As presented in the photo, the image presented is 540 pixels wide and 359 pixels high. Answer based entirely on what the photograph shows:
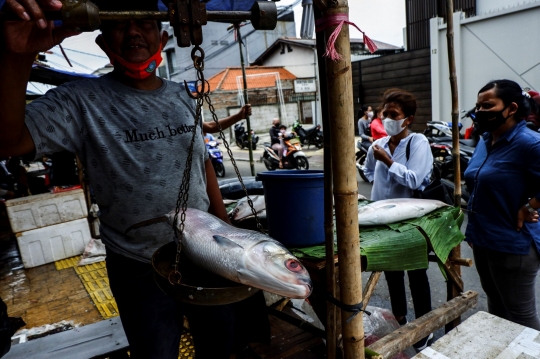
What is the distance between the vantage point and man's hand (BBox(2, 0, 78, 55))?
1.06 m

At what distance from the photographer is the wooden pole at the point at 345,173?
1363 mm

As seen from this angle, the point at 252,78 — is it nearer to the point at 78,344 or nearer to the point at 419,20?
the point at 419,20

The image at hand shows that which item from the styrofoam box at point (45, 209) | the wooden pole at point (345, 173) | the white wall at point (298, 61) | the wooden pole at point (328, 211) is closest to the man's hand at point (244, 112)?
the wooden pole at point (328, 211)

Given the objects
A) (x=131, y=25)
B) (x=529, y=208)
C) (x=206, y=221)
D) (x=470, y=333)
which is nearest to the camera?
(x=206, y=221)

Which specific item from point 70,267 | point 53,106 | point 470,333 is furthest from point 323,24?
point 70,267

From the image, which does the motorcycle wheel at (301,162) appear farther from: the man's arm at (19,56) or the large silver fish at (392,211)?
the man's arm at (19,56)

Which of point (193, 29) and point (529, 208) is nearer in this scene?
point (193, 29)

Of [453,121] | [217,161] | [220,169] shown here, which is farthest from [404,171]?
[220,169]

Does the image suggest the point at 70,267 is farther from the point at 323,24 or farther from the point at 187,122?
the point at 323,24

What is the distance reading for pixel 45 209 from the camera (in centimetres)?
486

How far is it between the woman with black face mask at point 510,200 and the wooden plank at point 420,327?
0.80 feet

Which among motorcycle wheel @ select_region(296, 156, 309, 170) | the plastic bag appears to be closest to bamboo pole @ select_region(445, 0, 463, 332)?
the plastic bag

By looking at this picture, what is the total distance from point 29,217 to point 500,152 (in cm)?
521

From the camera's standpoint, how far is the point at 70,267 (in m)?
4.81
